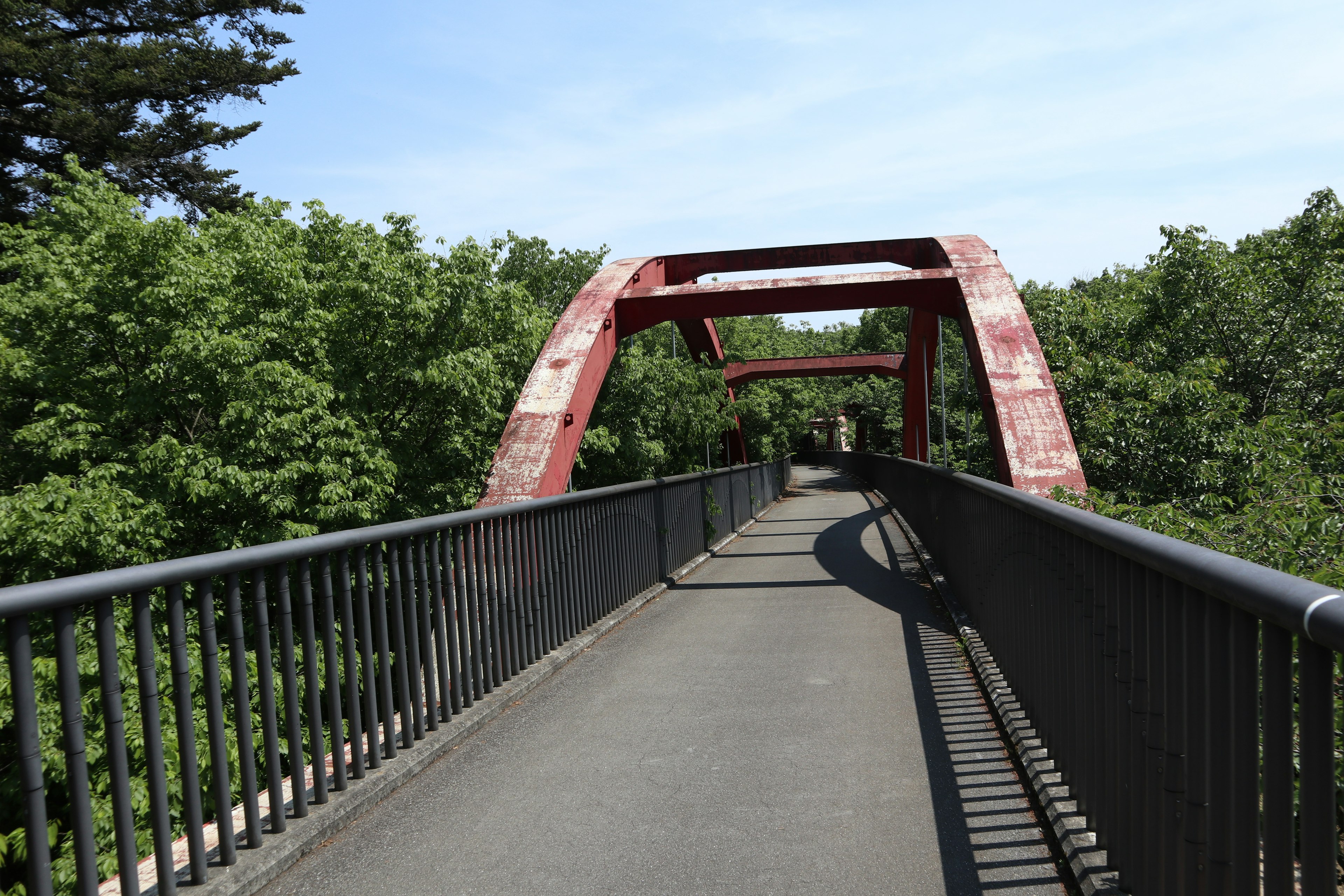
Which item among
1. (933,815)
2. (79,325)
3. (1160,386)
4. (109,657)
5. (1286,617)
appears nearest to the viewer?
(1286,617)

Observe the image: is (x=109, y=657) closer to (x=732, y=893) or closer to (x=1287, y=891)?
(x=732, y=893)

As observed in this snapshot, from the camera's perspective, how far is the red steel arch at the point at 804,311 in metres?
8.28

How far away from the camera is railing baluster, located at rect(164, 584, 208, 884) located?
2.62 metres

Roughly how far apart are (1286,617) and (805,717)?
344 cm

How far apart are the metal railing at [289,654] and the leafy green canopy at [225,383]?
181 inches

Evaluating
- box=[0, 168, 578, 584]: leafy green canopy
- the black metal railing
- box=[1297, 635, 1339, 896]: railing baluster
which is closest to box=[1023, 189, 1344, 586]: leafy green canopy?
the black metal railing

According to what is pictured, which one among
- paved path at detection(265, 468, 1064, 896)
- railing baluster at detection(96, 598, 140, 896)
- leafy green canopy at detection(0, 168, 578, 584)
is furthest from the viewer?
leafy green canopy at detection(0, 168, 578, 584)

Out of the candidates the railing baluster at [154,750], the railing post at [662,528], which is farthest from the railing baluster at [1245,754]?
the railing post at [662,528]

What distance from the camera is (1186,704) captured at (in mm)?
1976

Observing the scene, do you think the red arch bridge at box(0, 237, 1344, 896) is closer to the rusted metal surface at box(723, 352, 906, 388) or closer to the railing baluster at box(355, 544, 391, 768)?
the railing baluster at box(355, 544, 391, 768)

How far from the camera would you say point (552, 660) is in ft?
19.4

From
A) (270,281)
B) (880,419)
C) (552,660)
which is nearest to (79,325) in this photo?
(270,281)

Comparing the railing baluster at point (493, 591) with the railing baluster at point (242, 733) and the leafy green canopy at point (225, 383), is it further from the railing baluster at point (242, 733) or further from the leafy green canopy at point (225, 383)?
the leafy green canopy at point (225, 383)

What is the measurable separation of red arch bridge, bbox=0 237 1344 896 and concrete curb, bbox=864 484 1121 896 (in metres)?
0.02
